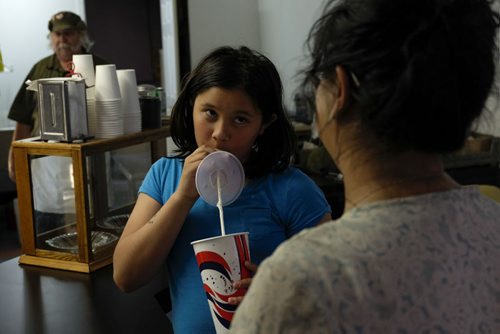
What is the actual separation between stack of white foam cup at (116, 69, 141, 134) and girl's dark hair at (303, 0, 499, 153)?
4.24 feet

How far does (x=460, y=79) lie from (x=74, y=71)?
148cm

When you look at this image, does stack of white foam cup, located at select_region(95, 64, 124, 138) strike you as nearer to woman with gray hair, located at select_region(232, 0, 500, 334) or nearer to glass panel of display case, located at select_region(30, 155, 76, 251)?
glass panel of display case, located at select_region(30, 155, 76, 251)

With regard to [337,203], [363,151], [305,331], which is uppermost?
[363,151]

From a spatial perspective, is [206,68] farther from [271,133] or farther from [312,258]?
[312,258]

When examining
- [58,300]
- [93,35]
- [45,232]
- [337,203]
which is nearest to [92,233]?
[45,232]

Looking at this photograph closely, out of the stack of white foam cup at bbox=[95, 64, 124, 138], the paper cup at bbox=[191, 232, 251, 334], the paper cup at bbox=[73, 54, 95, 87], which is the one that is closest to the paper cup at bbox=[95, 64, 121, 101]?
the stack of white foam cup at bbox=[95, 64, 124, 138]

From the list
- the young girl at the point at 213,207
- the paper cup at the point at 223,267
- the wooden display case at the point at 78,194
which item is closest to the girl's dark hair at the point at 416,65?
the paper cup at the point at 223,267

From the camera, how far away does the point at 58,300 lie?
156 centimetres

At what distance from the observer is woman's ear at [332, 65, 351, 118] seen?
62cm

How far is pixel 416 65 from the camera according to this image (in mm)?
579

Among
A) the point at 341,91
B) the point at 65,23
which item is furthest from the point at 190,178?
the point at 65,23

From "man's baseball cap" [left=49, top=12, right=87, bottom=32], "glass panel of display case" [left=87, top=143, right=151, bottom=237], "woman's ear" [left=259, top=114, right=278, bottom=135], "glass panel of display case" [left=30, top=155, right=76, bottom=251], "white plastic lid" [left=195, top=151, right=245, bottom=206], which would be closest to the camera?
"white plastic lid" [left=195, top=151, right=245, bottom=206]

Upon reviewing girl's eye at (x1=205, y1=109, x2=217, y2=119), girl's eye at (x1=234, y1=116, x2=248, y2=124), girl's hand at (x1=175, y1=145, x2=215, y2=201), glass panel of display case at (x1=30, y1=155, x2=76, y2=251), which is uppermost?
girl's eye at (x1=205, y1=109, x2=217, y2=119)

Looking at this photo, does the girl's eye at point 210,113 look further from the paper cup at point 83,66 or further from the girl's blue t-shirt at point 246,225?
the paper cup at point 83,66
